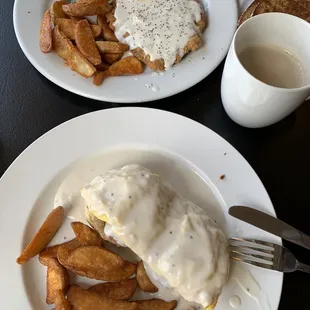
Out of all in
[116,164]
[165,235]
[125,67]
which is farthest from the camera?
[125,67]

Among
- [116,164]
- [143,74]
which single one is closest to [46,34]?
[143,74]

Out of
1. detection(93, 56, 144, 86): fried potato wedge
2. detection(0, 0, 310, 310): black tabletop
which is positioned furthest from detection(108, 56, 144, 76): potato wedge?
detection(0, 0, 310, 310): black tabletop

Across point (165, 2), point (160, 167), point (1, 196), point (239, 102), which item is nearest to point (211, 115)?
point (239, 102)

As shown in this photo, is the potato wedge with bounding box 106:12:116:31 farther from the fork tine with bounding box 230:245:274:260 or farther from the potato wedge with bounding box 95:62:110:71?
the fork tine with bounding box 230:245:274:260

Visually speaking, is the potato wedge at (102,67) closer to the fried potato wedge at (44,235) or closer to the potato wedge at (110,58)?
the potato wedge at (110,58)

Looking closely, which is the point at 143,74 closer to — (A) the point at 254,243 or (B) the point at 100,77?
(B) the point at 100,77

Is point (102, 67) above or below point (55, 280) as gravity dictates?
above

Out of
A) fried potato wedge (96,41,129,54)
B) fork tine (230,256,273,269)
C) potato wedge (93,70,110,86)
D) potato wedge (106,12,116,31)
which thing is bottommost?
fork tine (230,256,273,269)
